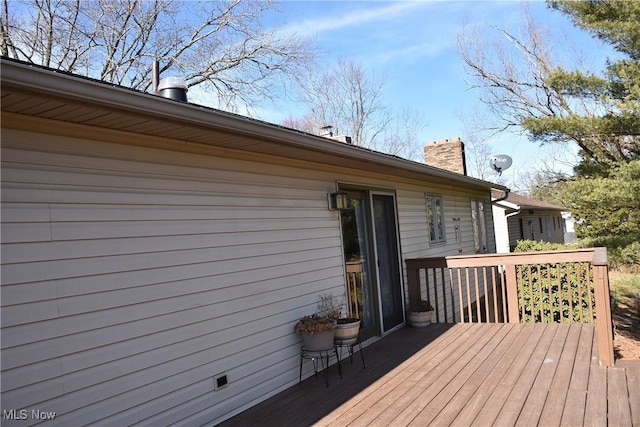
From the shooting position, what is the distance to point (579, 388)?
363 centimetres

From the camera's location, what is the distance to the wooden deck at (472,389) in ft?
10.6

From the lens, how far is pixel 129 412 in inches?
114

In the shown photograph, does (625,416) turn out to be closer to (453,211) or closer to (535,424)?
(535,424)

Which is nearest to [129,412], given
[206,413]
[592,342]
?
[206,413]

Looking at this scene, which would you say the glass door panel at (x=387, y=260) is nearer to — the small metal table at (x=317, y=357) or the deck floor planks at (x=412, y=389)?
the deck floor planks at (x=412, y=389)

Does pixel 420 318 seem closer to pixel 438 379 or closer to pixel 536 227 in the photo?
pixel 438 379

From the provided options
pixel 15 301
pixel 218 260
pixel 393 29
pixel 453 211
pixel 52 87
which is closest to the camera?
pixel 52 87

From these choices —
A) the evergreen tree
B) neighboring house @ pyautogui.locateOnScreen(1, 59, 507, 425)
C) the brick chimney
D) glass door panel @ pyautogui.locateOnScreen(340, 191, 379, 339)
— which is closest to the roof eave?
neighboring house @ pyautogui.locateOnScreen(1, 59, 507, 425)

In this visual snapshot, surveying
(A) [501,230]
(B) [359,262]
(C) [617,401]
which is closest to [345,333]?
(B) [359,262]

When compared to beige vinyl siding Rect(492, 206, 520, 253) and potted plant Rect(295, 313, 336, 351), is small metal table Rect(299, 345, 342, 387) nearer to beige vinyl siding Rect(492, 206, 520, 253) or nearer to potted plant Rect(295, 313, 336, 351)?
potted plant Rect(295, 313, 336, 351)

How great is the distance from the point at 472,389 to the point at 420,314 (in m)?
2.61

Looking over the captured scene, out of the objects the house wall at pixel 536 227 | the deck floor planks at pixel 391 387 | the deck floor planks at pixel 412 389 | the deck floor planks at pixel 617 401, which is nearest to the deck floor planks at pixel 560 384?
the deck floor planks at pixel 617 401

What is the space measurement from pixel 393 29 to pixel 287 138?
8649 millimetres

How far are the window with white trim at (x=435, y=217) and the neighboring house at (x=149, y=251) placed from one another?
334 centimetres
